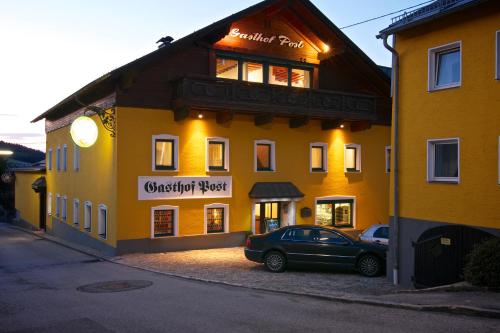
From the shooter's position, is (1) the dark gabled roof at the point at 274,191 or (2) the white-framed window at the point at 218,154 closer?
(2) the white-framed window at the point at 218,154

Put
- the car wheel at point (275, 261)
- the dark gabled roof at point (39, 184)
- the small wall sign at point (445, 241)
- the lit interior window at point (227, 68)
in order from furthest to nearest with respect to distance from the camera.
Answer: the dark gabled roof at point (39, 184) < the lit interior window at point (227, 68) < the car wheel at point (275, 261) < the small wall sign at point (445, 241)

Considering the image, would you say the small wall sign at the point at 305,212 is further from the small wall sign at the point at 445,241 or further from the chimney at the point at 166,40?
the small wall sign at the point at 445,241

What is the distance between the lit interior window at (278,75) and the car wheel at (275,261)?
32.5 feet

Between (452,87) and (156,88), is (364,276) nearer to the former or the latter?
(452,87)

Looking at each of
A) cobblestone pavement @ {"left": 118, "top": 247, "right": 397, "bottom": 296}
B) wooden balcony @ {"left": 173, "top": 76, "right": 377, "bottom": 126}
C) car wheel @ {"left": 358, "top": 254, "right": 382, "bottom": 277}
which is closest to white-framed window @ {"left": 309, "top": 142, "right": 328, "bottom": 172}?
wooden balcony @ {"left": 173, "top": 76, "right": 377, "bottom": 126}

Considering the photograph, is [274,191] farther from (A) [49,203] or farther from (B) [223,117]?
(A) [49,203]

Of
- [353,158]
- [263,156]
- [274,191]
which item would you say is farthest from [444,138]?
[353,158]

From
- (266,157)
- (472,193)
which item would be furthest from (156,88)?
(472,193)

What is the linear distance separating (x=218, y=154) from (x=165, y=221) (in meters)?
3.81

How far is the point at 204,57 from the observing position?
22781mm

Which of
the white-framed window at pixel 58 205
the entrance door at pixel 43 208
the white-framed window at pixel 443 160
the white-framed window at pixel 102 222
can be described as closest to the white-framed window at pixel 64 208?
the white-framed window at pixel 58 205

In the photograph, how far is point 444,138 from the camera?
14.1 metres

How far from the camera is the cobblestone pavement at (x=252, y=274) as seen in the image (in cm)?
1427

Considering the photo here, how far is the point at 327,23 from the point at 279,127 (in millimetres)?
5370
